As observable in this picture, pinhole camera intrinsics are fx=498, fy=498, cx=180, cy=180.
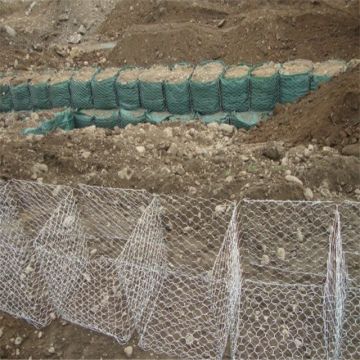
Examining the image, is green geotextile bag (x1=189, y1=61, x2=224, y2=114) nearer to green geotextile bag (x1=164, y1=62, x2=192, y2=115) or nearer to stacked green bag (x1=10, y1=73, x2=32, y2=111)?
green geotextile bag (x1=164, y1=62, x2=192, y2=115)

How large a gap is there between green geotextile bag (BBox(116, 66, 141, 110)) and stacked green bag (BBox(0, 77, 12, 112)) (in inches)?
128

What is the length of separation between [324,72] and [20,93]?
25.0 ft

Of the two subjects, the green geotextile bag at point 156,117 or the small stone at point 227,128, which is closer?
the small stone at point 227,128

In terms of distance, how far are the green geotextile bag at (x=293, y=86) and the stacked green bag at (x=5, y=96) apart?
7.11 meters

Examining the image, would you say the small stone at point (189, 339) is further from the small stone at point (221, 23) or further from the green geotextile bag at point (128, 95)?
the small stone at point (221, 23)

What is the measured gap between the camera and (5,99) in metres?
13.2

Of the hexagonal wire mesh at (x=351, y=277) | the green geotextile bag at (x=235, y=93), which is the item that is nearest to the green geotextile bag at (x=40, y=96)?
the green geotextile bag at (x=235, y=93)

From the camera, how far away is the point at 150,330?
566cm

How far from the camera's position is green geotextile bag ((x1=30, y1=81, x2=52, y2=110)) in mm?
12586

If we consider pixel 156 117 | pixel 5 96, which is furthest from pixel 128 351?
pixel 5 96

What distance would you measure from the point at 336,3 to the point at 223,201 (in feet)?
33.1

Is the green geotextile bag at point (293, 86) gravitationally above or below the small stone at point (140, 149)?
below

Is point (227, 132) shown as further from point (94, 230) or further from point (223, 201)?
point (94, 230)

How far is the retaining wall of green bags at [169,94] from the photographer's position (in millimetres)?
10602
